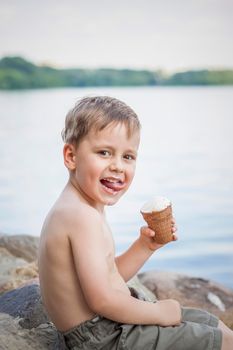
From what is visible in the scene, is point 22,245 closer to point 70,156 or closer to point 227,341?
Answer: point 70,156

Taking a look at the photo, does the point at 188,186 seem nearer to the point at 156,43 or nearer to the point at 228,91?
the point at 156,43

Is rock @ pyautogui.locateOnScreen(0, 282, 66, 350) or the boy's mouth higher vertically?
the boy's mouth

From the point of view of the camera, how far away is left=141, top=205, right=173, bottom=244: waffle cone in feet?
6.41

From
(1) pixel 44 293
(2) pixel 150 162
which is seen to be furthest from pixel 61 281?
(2) pixel 150 162

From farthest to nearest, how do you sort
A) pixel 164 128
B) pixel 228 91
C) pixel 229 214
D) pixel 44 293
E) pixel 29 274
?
1. pixel 228 91
2. pixel 164 128
3. pixel 229 214
4. pixel 29 274
5. pixel 44 293

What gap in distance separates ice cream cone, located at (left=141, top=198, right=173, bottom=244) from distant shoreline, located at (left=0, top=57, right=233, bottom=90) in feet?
16.5

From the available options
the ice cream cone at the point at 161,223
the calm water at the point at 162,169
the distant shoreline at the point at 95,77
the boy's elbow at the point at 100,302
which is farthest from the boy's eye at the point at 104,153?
the distant shoreline at the point at 95,77

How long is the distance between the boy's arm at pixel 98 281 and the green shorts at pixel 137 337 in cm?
3

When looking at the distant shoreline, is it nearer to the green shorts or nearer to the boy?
the boy

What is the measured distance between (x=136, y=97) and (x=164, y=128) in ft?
2.05

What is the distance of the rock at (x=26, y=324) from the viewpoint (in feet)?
6.31

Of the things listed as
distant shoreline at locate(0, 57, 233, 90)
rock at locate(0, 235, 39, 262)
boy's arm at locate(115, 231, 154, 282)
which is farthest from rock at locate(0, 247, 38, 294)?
distant shoreline at locate(0, 57, 233, 90)

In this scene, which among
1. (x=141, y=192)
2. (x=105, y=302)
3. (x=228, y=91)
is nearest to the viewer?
(x=105, y=302)

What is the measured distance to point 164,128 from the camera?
7703 millimetres
